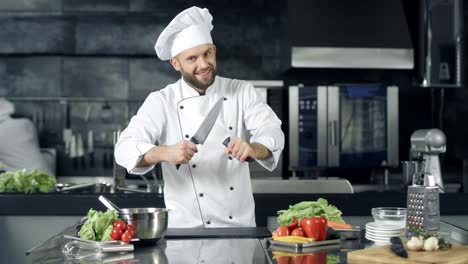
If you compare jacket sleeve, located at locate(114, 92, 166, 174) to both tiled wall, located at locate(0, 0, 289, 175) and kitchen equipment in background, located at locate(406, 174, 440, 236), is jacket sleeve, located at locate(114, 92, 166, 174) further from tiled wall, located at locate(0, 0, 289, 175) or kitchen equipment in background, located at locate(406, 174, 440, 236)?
tiled wall, located at locate(0, 0, 289, 175)

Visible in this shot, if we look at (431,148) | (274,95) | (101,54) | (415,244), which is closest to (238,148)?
(415,244)

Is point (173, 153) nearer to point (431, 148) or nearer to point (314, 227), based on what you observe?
point (314, 227)

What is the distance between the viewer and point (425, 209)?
279cm

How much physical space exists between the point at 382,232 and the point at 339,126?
4.38 meters

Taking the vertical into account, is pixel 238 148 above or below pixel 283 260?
above

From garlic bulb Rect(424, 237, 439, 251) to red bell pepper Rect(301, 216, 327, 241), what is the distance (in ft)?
1.20

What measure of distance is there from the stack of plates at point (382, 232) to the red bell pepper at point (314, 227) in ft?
0.81

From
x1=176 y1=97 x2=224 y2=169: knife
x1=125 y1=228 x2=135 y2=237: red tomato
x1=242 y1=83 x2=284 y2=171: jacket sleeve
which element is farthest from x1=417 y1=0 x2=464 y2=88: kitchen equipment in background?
x1=125 y1=228 x2=135 y2=237: red tomato

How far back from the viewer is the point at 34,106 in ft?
24.1

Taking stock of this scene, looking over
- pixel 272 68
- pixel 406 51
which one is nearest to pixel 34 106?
pixel 272 68

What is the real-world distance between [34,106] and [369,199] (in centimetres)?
399

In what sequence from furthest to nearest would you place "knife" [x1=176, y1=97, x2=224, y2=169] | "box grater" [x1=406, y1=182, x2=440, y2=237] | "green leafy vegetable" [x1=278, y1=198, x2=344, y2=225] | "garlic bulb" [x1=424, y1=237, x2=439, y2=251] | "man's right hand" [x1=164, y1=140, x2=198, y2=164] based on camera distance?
"knife" [x1=176, y1=97, x2=224, y2=169], "man's right hand" [x1=164, y1=140, x2=198, y2=164], "green leafy vegetable" [x1=278, y1=198, x2=344, y2=225], "box grater" [x1=406, y1=182, x2=440, y2=237], "garlic bulb" [x1=424, y1=237, x2=439, y2=251]

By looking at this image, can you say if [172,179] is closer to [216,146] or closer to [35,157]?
[216,146]

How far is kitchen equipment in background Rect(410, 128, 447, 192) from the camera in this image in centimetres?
507
